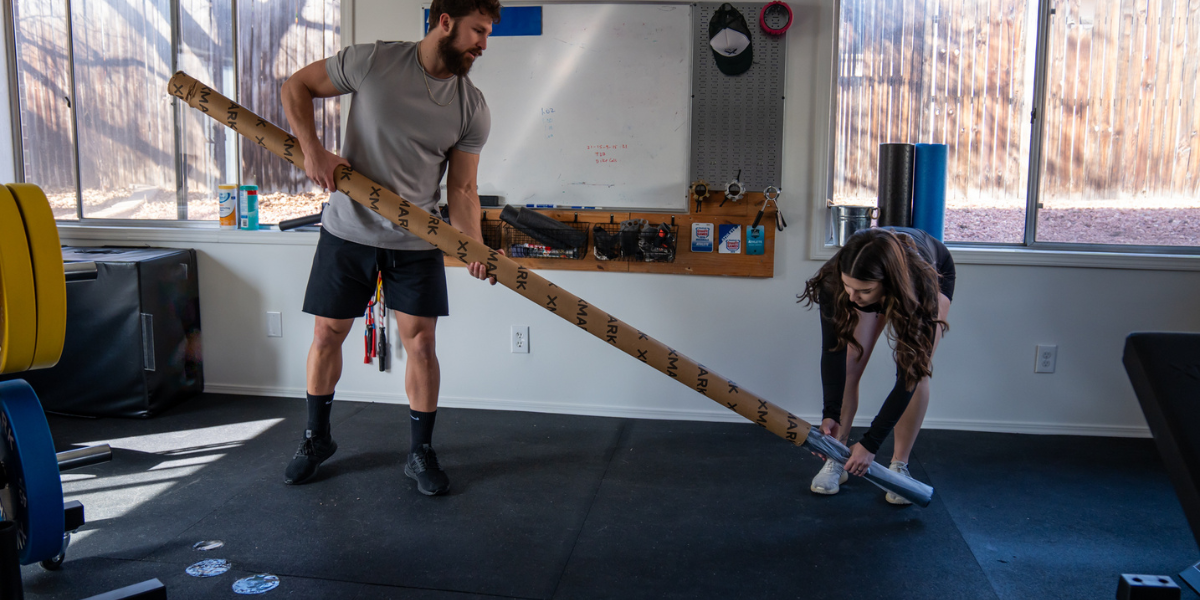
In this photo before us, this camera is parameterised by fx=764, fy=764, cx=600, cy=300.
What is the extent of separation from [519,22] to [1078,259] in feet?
7.37

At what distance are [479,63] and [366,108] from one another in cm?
96

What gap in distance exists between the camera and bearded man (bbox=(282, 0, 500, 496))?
202cm

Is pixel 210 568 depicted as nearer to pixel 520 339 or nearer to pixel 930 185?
pixel 520 339

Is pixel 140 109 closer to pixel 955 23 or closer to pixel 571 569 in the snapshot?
pixel 571 569

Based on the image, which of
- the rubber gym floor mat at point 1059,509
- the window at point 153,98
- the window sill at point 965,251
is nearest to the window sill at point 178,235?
the window sill at point 965,251

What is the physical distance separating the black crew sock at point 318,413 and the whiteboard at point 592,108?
1.08 m

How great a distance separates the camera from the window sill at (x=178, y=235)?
10.3 feet

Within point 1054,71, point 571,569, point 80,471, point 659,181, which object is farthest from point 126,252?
point 1054,71

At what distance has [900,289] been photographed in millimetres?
1801

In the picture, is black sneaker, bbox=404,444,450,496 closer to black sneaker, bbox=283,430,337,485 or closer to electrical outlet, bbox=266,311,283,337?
black sneaker, bbox=283,430,337,485

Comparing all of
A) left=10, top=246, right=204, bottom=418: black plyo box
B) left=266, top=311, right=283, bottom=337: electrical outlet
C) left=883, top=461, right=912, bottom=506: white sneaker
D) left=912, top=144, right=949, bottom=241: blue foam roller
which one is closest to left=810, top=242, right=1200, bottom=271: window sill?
left=912, top=144, right=949, bottom=241: blue foam roller

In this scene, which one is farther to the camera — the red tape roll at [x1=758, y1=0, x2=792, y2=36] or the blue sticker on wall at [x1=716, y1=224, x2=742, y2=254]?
the blue sticker on wall at [x1=716, y1=224, x2=742, y2=254]

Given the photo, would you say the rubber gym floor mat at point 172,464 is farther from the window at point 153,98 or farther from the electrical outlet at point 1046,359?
the electrical outlet at point 1046,359

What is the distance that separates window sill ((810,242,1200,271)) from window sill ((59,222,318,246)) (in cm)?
258
